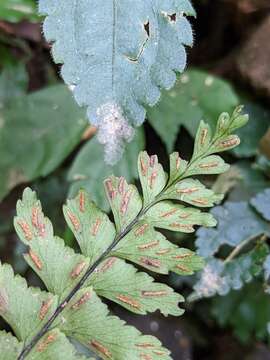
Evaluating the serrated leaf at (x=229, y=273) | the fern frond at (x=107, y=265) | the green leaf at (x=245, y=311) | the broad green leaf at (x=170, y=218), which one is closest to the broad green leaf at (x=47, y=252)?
the fern frond at (x=107, y=265)

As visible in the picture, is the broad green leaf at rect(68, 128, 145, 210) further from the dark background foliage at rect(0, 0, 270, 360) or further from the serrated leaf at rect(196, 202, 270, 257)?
the serrated leaf at rect(196, 202, 270, 257)

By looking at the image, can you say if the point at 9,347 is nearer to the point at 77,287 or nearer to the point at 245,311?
the point at 77,287

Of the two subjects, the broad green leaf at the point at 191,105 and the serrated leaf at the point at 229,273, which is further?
the broad green leaf at the point at 191,105

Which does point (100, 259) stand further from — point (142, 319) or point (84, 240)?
point (142, 319)

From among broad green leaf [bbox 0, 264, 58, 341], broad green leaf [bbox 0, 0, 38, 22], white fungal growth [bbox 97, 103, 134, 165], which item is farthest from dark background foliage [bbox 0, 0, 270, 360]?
broad green leaf [bbox 0, 264, 58, 341]

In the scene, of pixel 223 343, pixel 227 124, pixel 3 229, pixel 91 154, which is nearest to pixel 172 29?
pixel 227 124

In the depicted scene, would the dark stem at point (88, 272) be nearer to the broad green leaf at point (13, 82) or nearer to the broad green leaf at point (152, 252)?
the broad green leaf at point (152, 252)

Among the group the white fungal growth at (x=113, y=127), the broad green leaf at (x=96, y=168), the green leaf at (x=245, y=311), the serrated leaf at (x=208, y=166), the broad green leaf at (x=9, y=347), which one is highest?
the white fungal growth at (x=113, y=127)
